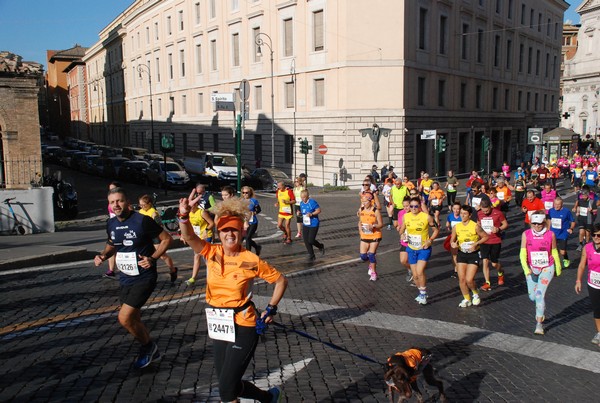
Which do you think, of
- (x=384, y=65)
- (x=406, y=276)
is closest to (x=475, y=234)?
(x=406, y=276)

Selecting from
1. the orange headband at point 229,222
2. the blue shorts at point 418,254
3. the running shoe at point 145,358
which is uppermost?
the orange headband at point 229,222

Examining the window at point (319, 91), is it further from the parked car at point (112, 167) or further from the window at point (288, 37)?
the parked car at point (112, 167)

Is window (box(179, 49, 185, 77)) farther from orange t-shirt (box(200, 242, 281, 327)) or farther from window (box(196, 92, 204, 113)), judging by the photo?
orange t-shirt (box(200, 242, 281, 327))

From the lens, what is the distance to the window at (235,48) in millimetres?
42781

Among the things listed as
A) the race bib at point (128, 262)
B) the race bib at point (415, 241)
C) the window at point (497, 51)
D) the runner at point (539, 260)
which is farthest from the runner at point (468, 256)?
the window at point (497, 51)

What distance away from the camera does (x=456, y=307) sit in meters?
8.73

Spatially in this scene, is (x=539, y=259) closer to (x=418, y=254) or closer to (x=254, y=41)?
(x=418, y=254)

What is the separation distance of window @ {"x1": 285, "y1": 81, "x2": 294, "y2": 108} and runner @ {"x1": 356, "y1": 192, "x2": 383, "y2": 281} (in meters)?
28.1

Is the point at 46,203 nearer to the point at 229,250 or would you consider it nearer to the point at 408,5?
the point at 229,250

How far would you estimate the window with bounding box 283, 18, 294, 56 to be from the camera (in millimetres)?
37156

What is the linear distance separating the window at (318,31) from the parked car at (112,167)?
15724 millimetres

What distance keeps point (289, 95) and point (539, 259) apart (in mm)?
31639

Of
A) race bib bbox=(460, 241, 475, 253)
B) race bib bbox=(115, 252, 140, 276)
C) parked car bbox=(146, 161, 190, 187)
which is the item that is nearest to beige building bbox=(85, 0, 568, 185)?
parked car bbox=(146, 161, 190, 187)

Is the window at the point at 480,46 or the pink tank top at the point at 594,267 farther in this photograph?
the window at the point at 480,46
